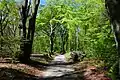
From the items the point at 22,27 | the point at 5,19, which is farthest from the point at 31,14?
the point at 5,19

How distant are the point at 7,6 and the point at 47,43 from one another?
3943 centimetres

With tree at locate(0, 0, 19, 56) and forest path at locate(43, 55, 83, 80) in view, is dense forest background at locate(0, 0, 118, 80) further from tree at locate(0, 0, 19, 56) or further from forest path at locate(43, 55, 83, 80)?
forest path at locate(43, 55, 83, 80)

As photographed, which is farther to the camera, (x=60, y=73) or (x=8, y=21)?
(x=8, y=21)

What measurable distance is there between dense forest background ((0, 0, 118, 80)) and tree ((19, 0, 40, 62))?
0.14m

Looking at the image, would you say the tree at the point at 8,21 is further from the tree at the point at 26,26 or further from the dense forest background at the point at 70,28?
the tree at the point at 26,26

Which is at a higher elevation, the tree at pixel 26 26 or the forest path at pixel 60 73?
the tree at pixel 26 26

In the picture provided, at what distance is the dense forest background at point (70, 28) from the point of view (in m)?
17.8

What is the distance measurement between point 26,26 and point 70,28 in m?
22.7

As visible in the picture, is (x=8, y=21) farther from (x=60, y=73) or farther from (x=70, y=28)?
(x=60, y=73)

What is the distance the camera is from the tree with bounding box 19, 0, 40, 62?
888 inches

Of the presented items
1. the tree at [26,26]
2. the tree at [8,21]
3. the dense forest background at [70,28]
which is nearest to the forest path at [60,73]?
the dense forest background at [70,28]

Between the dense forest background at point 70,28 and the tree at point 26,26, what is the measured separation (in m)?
0.14

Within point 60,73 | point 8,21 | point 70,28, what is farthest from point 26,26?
point 8,21

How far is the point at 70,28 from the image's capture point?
46094 mm
